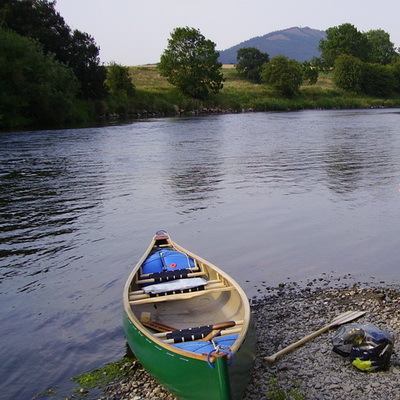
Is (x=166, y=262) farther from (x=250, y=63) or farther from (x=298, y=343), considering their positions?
(x=250, y=63)

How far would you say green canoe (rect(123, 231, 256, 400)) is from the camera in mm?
5152

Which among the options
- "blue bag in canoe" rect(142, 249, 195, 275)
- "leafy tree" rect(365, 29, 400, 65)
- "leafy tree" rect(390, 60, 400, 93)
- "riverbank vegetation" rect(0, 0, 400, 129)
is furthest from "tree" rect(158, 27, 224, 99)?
"leafy tree" rect(365, 29, 400, 65)

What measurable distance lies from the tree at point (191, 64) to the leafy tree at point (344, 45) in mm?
58820

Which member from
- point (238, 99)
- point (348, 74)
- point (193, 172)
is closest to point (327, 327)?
point (193, 172)

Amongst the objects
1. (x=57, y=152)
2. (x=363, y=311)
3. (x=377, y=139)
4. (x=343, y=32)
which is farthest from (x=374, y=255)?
(x=343, y=32)

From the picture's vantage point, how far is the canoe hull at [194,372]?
507 cm

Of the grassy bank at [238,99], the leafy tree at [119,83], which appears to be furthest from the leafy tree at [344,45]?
the leafy tree at [119,83]

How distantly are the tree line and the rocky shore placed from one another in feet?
136

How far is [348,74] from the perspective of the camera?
10650 centimetres

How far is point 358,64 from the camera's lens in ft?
351

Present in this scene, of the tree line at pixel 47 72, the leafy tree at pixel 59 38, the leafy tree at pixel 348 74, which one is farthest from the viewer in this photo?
the leafy tree at pixel 348 74

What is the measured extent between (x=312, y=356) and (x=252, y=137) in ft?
109

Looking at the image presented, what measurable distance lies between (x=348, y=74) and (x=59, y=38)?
65194mm

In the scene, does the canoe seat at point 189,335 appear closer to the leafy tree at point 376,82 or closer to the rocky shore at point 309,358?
the rocky shore at point 309,358
